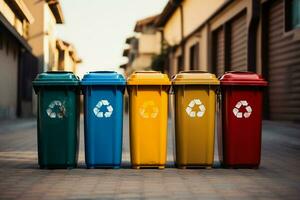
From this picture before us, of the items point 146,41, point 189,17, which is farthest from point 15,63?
point 146,41

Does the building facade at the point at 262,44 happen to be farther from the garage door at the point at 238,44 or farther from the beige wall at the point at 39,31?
the beige wall at the point at 39,31

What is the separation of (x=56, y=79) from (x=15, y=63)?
20691 mm

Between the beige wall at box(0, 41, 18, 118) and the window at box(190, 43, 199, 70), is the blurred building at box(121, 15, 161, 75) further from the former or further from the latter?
the beige wall at box(0, 41, 18, 118)

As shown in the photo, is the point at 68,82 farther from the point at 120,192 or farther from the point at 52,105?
the point at 120,192

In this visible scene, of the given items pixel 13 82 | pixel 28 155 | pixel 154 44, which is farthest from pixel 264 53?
pixel 154 44

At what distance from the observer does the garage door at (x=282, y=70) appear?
1473cm

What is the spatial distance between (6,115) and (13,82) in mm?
2807

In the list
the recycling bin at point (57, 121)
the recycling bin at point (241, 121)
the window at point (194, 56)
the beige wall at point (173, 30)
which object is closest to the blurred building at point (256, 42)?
the window at point (194, 56)

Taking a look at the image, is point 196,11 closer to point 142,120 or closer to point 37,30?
point 37,30

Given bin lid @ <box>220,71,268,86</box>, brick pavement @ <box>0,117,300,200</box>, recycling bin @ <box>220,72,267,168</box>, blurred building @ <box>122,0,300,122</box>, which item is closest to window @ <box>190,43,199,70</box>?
blurred building @ <box>122,0,300,122</box>

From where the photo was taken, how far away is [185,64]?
108 ft

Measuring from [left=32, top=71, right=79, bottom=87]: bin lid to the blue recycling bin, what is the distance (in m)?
0.15

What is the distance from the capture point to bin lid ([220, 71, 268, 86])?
25.6 ft

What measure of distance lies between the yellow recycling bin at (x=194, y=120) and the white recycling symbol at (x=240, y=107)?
0.97 ft
